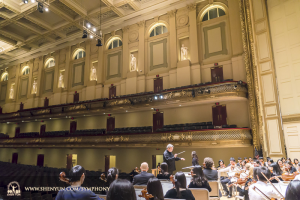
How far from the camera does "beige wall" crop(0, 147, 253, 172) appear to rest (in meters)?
12.6

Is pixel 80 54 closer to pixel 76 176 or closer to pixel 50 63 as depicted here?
pixel 50 63

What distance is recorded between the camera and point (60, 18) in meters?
19.5

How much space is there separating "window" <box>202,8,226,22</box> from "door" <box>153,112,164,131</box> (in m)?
7.62

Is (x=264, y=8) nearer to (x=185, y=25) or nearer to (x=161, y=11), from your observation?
(x=185, y=25)

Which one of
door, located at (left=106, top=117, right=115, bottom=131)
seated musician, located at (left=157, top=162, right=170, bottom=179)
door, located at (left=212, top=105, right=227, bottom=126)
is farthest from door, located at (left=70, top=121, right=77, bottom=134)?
seated musician, located at (left=157, top=162, right=170, bottom=179)

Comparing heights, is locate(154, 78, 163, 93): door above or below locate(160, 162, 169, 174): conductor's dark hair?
above

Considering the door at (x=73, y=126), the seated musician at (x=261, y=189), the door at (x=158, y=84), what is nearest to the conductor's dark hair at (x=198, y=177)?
the seated musician at (x=261, y=189)

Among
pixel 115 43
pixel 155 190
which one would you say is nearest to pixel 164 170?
pixel 155 190

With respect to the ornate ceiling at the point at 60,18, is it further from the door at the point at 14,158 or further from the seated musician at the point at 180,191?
the seated musician at the point at 180,191

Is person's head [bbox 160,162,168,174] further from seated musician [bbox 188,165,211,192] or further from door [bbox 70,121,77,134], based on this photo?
door [bbox 70,121,77,134]

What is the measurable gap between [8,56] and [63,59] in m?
9.36

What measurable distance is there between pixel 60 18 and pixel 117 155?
44.4ft

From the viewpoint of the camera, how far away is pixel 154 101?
1422 centimetres

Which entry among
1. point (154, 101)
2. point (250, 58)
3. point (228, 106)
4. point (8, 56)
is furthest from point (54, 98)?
point (250, 58)
